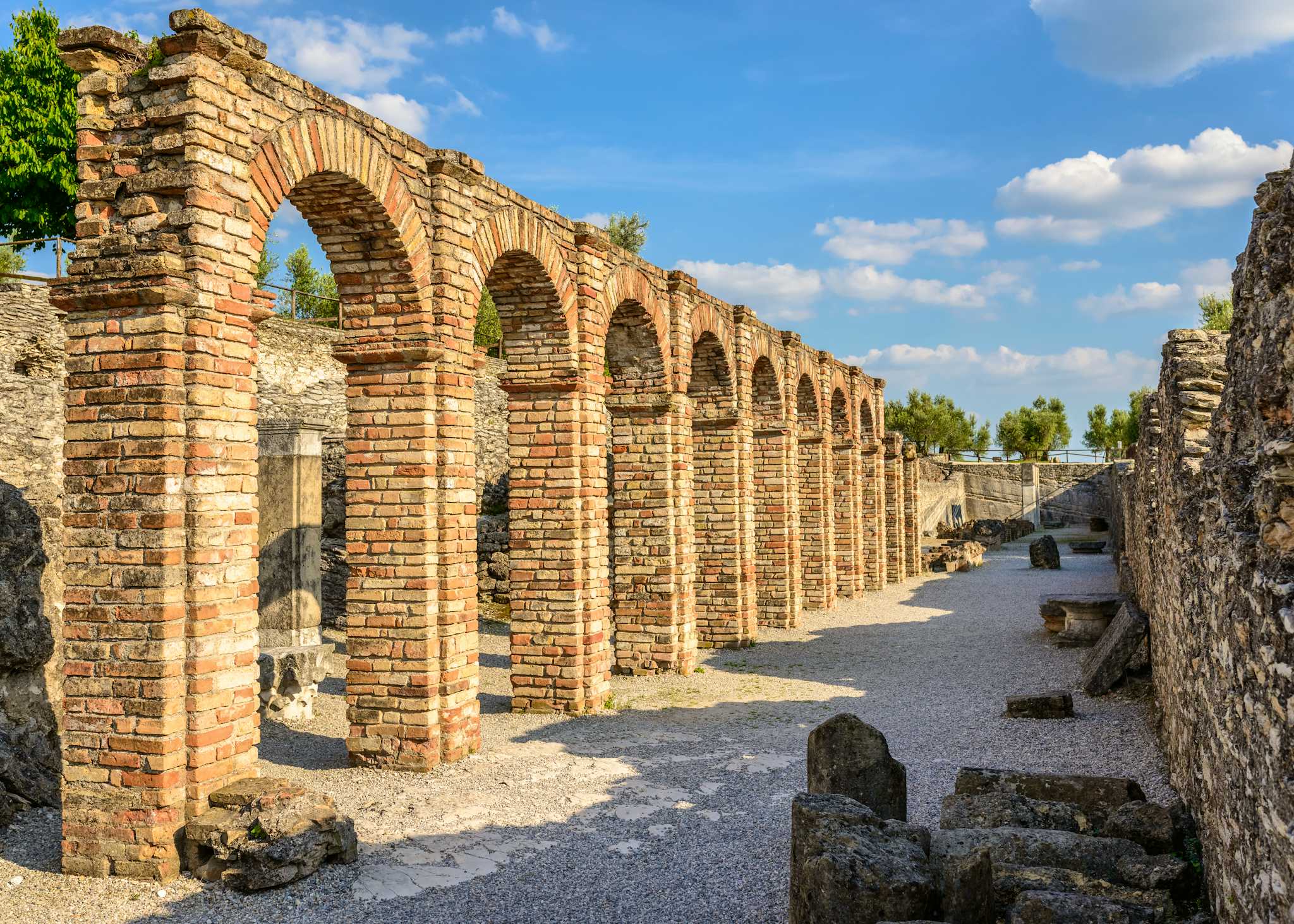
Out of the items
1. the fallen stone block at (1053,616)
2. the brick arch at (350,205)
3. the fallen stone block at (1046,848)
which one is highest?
the brick arch at (350,205)

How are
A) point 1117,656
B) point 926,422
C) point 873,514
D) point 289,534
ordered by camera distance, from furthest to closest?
point 926,422
point 873,514
point 289,534
point 1117,656

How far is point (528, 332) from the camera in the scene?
9.46m

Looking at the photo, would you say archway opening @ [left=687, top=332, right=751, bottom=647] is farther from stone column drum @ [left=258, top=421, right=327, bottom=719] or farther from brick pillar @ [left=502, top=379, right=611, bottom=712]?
stone column drum @ [left=258, top=421, right=327, bottom=719]

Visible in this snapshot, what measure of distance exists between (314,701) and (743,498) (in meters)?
6.85

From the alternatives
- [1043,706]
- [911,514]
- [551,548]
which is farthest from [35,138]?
[1043,706]

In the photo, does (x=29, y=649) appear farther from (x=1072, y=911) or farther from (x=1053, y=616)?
(x=1053, y=616)

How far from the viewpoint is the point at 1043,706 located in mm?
8969

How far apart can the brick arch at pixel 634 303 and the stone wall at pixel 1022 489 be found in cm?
2801

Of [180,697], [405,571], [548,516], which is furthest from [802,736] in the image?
[180,697]

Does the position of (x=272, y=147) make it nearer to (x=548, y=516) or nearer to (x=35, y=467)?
(x=548, y=516)

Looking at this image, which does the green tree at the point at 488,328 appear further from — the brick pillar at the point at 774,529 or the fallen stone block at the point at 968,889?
the fallen stone block at the point at 968,889

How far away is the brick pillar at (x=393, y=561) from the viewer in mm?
7348

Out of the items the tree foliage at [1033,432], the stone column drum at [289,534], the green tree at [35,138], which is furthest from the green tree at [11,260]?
the tree foliage at [1033,432]

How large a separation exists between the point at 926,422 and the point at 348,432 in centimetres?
4989
